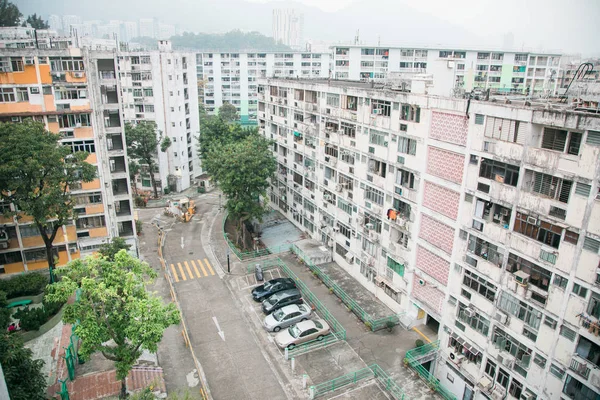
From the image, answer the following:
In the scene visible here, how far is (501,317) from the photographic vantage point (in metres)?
20.7

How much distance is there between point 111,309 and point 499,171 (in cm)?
1925

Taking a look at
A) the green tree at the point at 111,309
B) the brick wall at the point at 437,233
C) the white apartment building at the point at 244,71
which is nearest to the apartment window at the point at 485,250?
the brick wall at the point at 437,233

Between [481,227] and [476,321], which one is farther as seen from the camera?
[476,321]

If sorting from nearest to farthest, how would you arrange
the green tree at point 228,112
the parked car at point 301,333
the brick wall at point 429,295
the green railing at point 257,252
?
the brick wall at point 429,295 → the parked car at point 301,333 → the green railing at point 257,252 → the green tree at point 228,112

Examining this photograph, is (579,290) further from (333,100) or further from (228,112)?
(228,112)

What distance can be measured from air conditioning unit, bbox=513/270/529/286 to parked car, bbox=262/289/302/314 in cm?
1551

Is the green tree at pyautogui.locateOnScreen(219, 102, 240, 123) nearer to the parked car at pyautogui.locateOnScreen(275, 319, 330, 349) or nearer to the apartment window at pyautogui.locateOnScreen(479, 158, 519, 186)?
the parked car at pyautogui.locateOnScreen(275, 319, 330, 349)

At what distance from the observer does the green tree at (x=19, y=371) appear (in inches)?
672

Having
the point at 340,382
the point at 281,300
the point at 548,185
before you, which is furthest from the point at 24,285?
the point at 548,185

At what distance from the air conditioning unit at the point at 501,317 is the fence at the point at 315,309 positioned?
9866 mm

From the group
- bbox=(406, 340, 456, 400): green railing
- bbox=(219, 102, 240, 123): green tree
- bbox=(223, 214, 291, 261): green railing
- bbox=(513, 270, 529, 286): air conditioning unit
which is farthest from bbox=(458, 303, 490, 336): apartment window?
bbox=(219, 102, 240, 123): green tree

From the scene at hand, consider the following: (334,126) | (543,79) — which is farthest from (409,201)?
(543,79)

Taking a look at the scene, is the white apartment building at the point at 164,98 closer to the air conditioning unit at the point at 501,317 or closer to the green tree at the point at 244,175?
the green tree at the point at 244,175

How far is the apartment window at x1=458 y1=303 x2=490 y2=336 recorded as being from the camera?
71.6 ft
